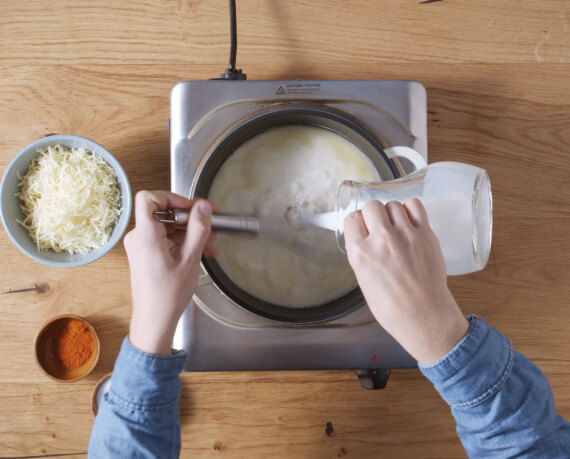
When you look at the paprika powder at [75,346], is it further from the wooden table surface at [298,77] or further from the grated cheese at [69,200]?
the grated cheese at [69,200]

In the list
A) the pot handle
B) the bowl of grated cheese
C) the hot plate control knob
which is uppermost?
the pot handle

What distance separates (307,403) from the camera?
0.75 m

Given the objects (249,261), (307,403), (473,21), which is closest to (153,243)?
(249,261)

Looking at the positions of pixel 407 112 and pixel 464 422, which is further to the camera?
pixel 407 112

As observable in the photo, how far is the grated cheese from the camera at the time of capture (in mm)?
663

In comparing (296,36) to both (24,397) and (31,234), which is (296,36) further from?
(24,397)

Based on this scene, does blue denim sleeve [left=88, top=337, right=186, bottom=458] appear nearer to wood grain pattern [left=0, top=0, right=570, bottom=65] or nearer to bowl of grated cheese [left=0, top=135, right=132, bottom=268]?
bowl of grated cheese [left=0, top=135, right=132, bottom=268]

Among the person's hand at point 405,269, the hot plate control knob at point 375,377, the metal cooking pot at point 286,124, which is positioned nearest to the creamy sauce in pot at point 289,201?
the metal cooking pot at point 286,124

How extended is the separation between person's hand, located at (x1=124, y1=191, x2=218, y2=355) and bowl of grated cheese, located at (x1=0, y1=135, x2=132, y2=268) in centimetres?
18

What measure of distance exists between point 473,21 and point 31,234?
2.68 feet

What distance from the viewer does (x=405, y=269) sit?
44 centimetres

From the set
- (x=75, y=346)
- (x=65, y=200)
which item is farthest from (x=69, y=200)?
(x=75, y=346)

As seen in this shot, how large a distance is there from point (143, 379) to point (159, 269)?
0.13m

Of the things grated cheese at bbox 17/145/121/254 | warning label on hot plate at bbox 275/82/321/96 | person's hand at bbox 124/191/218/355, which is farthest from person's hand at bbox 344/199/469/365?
grated cheese at bbox 17/145/121/254
